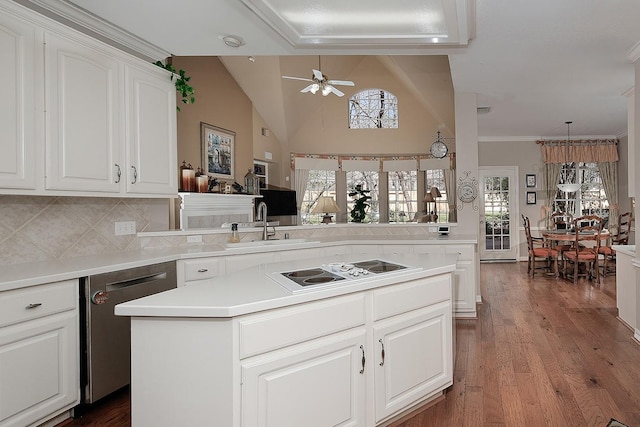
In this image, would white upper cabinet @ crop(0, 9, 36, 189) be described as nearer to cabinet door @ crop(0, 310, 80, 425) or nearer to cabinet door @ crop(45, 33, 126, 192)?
cabinet door @ crop(45, 33, 126, 192)

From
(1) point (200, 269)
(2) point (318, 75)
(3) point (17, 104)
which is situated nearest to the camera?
(3) point (17, 104)

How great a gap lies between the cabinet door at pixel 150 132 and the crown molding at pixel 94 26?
29 centimetres

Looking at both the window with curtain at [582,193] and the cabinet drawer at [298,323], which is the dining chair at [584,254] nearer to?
the window with curtain at [582,193]

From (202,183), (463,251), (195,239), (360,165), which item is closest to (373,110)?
(360,165)

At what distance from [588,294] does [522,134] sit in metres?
3.75

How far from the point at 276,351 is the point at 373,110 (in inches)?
313

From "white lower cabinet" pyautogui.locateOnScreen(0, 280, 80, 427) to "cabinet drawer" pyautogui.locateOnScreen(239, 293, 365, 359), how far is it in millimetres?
1214

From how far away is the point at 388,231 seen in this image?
4.54 meters

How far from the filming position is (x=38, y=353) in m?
1.86

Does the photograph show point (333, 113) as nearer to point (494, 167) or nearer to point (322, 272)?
point (494, 167)

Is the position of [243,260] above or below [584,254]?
above

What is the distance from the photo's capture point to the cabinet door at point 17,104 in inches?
79.1

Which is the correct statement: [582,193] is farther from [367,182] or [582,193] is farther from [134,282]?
[134,282]

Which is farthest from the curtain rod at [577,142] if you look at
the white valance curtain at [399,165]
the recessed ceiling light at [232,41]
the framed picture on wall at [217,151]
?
the recessed ceiling light at [232,41]
